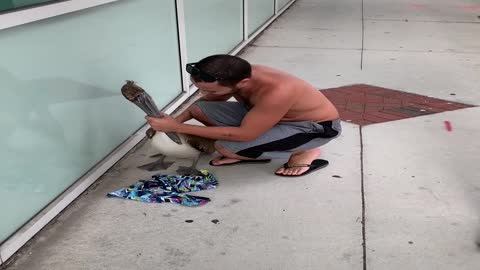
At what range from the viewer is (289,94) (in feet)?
7.55

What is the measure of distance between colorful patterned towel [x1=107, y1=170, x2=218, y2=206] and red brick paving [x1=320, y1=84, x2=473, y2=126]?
1.33 m

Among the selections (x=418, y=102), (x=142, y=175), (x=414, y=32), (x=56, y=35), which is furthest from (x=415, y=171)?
(x=414, y=32)

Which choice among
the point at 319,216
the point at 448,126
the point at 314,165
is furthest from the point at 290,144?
the point at 448,126

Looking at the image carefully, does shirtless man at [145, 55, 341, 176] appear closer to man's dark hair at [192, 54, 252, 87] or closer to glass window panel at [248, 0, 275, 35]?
man's dark hair at [192, 54, 252, 87]

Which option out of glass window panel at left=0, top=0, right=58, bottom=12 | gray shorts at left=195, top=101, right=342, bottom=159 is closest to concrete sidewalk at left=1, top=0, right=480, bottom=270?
gray shorts at left=195, top=101, right=342, bottom=159

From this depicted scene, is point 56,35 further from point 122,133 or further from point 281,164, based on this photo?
point 281,164

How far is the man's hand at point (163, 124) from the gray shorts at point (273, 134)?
0.34 m

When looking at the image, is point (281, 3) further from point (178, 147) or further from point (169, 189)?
point (169, 189)

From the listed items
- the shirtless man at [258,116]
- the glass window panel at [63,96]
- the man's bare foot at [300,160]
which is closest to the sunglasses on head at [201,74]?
the shirtless man at [258,116]

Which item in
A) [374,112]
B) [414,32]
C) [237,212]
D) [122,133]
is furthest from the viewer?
[414,32]

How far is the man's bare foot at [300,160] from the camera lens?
2539 mm

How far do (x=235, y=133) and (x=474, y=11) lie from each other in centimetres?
726

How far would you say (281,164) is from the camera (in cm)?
→ 270

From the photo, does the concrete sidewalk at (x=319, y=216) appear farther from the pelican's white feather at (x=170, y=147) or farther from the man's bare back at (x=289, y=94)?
the man's bare back at (x=289, y=94)
